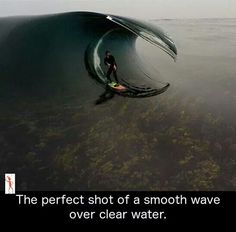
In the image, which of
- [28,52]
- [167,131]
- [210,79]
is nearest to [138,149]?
[167,131]

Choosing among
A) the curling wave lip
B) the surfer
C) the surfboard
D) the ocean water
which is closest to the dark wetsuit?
the surfer

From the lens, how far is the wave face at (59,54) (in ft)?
42.2

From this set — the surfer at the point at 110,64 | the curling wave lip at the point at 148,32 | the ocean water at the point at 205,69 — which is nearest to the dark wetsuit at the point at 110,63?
the surfer at the point at 110,64

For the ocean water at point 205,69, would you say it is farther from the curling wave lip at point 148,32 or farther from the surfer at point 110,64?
the surfer at point 110,64

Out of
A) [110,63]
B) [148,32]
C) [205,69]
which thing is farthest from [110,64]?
[205,69]

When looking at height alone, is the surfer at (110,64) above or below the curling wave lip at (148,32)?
below

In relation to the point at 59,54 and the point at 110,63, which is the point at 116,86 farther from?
the point at 59,54

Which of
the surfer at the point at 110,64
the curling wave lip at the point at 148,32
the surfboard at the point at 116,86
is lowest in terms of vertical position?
the surfboard at the point at 116,86

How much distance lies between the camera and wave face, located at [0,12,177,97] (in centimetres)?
1287

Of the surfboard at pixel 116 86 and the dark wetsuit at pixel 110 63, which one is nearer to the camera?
the dark wetsuit at pixel 110 63

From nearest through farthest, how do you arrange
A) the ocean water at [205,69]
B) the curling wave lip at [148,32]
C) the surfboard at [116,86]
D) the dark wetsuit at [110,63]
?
the curling wave lip at [148,32] → the dark wetsuit at [110,63] → the surfboard at [116,86] → the ocean water at [205,69]

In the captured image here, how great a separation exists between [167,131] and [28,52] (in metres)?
6.07

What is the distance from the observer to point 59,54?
13.5 meters

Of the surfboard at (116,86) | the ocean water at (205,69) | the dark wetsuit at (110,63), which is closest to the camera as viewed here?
the dark wetsuit at (110,63)
